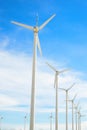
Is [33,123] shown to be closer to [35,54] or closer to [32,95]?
[32,95]

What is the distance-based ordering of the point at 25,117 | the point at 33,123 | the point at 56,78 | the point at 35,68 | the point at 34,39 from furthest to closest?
the point at 25,117 → the point at 56,78 → the point at 34,39 → the point at 35,68 → the point at 33,123

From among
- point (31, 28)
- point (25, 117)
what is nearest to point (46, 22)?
point (31, 28)

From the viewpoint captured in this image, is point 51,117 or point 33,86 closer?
point 33,86

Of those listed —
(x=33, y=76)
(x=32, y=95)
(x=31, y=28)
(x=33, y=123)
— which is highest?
(x=31, y=28)

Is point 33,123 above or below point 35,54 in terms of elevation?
below

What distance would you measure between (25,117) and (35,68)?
12568 cm

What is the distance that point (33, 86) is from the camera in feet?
171

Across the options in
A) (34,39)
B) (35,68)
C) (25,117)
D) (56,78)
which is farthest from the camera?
(25,117)

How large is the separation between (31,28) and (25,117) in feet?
402

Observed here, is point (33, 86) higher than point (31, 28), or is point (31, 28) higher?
point (31, 28)

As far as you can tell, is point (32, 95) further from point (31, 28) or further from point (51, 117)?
point (51, 117)

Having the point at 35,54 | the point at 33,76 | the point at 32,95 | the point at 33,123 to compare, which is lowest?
the point at 33,123

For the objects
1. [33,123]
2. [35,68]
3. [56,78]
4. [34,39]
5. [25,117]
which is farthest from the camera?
[25,117]

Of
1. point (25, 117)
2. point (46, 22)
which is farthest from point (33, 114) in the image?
point (25, 117)
